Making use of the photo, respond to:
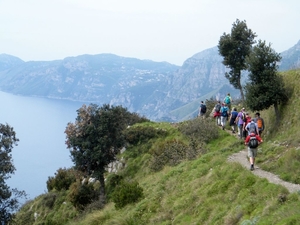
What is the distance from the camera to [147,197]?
50.3ft

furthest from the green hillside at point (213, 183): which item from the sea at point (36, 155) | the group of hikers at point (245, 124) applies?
the sea at point (36, 155)

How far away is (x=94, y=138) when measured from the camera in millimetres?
25297

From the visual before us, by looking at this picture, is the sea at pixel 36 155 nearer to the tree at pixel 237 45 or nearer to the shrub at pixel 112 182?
the shrub at pixel 112 182

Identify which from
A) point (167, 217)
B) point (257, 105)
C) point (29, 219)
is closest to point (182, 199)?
point (167, 217)

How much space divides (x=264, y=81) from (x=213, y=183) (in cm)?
983

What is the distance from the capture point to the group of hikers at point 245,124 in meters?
13.2

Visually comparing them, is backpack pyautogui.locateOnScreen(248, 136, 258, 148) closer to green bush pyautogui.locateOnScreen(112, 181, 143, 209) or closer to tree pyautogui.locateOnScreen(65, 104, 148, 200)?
green bush pyautogui.locateOnScreen(112, 181, 143, 209)

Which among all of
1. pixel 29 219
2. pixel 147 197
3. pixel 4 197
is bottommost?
pixel 29 219

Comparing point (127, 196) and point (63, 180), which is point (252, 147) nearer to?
point (127, 196)

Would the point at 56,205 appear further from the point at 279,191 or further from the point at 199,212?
the point at 279,191

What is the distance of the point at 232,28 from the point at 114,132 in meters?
16.3

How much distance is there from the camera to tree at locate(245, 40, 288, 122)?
1961 centimetres

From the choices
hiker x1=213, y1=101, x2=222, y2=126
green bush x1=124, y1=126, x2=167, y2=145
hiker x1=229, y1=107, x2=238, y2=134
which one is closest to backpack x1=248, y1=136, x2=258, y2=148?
hiker x1=229, y1=107, x2=238, y2=134

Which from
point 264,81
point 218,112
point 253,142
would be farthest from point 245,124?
point 253,142
